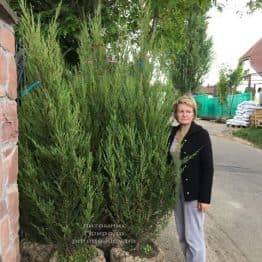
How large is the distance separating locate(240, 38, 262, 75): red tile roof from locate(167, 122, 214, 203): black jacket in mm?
39779

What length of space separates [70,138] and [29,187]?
0.52 m

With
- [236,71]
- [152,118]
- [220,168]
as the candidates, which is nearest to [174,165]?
[152,118]

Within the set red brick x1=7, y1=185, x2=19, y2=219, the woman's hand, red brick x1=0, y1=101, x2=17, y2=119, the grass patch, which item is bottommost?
the grass patch

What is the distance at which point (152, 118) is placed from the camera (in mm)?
3693

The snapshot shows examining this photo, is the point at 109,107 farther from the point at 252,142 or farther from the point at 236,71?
the point at 236,71

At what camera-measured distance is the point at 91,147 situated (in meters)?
3.83

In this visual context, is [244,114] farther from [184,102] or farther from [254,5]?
[184,102]

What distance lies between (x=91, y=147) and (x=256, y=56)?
151 ft

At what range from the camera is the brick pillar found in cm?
278

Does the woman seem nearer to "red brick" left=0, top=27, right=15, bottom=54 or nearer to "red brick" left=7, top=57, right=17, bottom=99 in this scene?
"red brick" left=7, top=57, right=17, bottom=99

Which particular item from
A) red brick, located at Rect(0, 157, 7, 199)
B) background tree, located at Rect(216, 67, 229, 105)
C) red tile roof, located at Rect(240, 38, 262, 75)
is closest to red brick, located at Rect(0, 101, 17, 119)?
red brick, located at Rect(0, 157, 7, 199)

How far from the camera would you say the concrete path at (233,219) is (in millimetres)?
5035

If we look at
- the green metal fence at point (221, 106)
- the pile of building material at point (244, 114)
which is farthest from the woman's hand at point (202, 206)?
the green metal fence at point (221, 106)

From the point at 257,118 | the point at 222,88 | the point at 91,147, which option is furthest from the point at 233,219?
the point at 222,88
